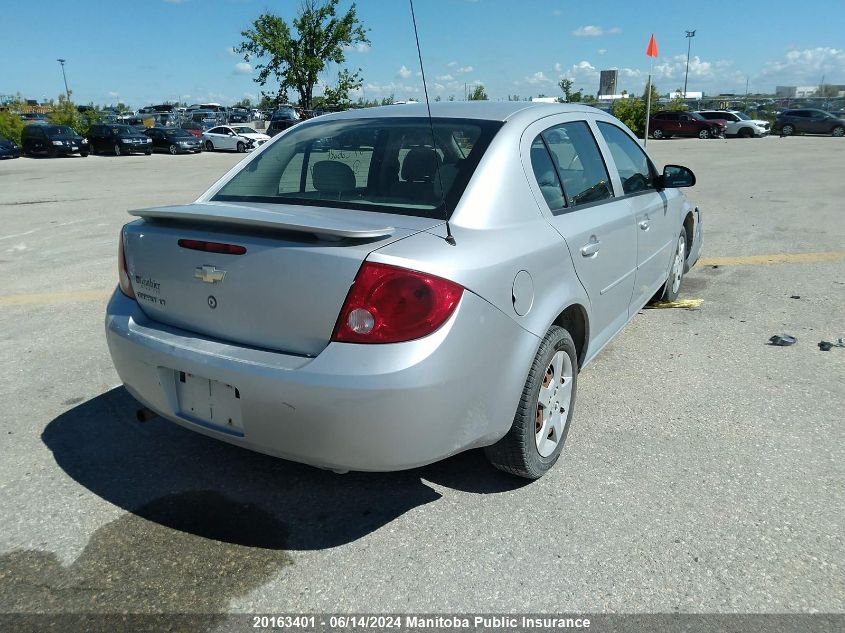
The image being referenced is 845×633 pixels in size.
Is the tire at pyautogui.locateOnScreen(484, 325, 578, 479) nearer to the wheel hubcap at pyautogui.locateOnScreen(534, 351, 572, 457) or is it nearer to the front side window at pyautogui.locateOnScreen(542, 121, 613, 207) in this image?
the wheel hubcap at pyautogui.locateOnScreen(534, 351, 572, 457)

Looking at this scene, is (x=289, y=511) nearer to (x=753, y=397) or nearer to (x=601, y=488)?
(x=601, y=488)

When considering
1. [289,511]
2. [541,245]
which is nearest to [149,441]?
[289,511]

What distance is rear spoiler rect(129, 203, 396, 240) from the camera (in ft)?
7.83

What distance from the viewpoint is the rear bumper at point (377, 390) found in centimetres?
230

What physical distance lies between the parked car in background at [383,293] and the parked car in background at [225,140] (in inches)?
1333

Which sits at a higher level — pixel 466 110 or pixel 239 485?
pixel 466 110

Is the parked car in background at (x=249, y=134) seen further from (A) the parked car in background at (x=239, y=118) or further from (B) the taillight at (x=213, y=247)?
(B) the taillight at (x=213, y=247)

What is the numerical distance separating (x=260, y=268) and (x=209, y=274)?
27 centimetres

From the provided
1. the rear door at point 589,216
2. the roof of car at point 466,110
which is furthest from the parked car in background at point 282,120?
the rear door at point 589,216

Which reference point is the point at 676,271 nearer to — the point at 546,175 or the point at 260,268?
the point at 546,175

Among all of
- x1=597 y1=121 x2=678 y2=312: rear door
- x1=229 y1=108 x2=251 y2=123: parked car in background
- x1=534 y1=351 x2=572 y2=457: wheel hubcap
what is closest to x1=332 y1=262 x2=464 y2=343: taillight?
x1=534 y1=351 x2=572 y2=457: wheel hubcap

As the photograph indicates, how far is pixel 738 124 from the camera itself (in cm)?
3916

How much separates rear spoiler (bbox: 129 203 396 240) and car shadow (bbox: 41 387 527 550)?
1.20 m

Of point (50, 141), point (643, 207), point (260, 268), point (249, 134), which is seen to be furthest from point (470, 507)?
point (249, 134)
